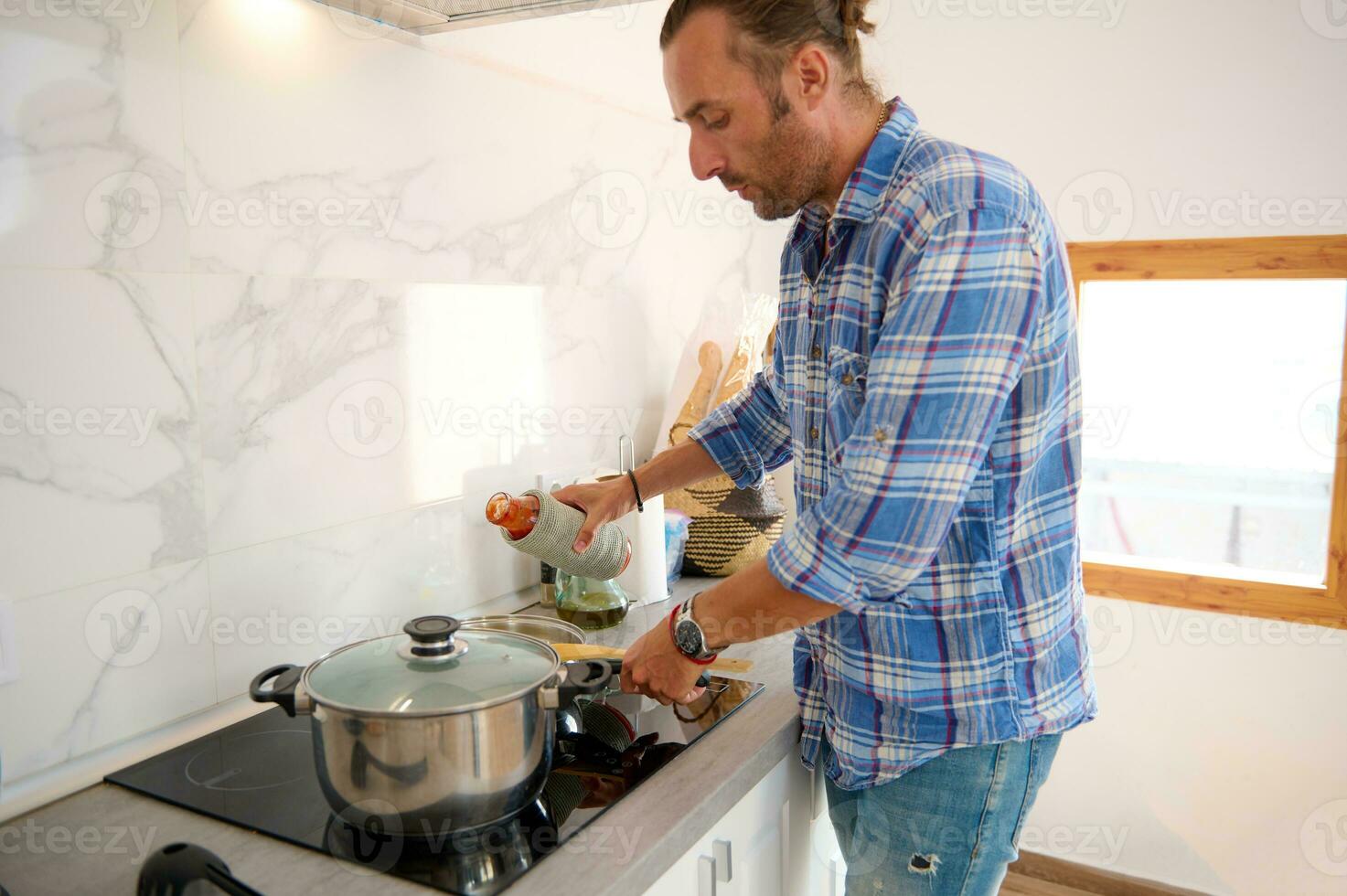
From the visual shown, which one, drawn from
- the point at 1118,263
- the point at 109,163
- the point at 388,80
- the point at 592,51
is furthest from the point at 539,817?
the point at 1118,263

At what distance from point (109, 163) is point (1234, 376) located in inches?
86.5

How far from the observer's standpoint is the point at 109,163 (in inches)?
39.4

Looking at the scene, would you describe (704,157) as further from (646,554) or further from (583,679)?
(646,554)

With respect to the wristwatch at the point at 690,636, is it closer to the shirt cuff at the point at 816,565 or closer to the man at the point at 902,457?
the man at the point at 902,457

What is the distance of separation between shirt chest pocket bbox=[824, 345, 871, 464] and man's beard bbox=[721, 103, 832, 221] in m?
0.17

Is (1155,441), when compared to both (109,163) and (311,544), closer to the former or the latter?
(311,544)

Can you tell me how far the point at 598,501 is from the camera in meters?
1.29

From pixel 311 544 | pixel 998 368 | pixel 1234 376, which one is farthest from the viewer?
pixel 1234 376

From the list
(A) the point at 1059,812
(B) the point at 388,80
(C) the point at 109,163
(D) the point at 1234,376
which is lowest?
(A) the point at 1059,812

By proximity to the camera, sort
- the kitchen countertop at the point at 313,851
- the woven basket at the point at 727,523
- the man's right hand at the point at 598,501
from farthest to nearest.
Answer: the woven basket at the point at 727,523 → the man's right hand at the point at 598,501 → the kitchen countertop at the point at 313,851

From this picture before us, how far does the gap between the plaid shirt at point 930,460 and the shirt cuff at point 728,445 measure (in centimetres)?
19

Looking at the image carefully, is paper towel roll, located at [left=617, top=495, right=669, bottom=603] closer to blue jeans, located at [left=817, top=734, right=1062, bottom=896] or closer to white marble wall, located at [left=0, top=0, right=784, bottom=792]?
white marble wall, located at [left=0, top=0, right=784, bottom=792]

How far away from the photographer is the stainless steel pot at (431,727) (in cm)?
84

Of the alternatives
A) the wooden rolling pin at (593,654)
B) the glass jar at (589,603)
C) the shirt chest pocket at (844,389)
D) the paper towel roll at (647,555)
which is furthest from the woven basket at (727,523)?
the shirt chest pocket at (844,389)
